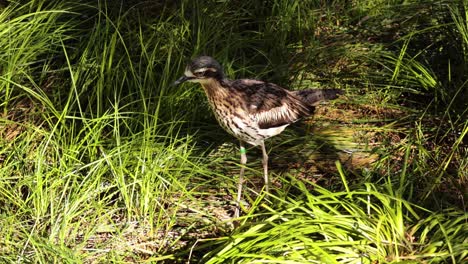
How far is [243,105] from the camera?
466 centimetres

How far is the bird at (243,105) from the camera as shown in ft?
14.9

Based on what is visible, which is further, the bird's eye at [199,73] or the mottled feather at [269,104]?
the mottled feather at [269,104]

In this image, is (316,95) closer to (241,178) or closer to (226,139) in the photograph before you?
(226,139)

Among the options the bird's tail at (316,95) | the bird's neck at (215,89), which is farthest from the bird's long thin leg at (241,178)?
the bird's tail at (316,95)

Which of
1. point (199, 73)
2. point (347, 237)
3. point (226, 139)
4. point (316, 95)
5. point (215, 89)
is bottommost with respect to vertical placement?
point (226, 139)

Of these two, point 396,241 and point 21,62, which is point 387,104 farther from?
point 21,62

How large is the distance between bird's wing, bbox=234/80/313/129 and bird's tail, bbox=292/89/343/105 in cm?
6

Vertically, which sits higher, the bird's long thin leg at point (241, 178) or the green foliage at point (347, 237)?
the green foliage at point (347, 237)

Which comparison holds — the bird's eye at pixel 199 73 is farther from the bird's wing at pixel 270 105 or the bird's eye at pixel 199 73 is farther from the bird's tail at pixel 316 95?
the bird's tail at pixel 316 95

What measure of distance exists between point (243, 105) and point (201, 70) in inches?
13.8

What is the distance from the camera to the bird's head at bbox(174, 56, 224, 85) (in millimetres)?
4488

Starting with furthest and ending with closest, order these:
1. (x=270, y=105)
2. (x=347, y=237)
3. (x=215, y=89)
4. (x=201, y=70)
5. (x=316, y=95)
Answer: (x=316, y=95) < (x=270, y=105) < (x=215, y=89) < (x=201, y=70) < (x=347, y=237)

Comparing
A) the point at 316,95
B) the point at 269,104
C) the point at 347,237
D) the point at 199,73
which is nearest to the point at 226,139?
the point at 269,104

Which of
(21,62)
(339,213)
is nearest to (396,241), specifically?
(339,213)
